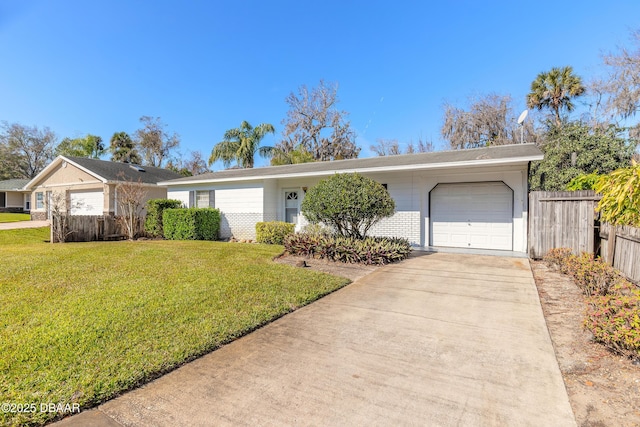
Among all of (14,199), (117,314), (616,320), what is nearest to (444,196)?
(616,320)

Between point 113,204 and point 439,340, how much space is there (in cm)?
2001

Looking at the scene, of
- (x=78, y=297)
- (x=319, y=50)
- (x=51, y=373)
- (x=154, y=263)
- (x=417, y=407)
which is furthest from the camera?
(x=319, y=50)

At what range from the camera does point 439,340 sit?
3.49m

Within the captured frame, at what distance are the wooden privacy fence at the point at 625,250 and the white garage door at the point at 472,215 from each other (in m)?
3.42

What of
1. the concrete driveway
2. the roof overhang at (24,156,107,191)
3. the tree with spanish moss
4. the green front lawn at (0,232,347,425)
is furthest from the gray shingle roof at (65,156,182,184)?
the concrete driveway

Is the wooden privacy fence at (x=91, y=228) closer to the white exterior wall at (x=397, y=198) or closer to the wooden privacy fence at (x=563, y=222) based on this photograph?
the white exterior wall at (x=397, y=198)

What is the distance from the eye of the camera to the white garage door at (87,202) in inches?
728

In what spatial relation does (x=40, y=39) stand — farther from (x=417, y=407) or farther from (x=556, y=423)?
(x=556, y=423)

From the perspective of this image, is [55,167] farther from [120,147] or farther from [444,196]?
[444,196]

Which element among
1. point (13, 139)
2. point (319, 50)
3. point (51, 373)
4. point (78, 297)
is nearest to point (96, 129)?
point (13, 139)

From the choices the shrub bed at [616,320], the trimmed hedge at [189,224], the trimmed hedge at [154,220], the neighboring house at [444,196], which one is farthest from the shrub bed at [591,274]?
the trimmed hedge at [154,220]

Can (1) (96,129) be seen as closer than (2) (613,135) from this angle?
No

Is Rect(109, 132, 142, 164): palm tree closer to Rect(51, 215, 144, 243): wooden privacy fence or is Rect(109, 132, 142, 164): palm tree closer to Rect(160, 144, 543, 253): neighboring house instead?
Rect(51, 215, 144, 243): wooden privacy fence

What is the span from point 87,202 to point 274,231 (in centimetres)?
1466
